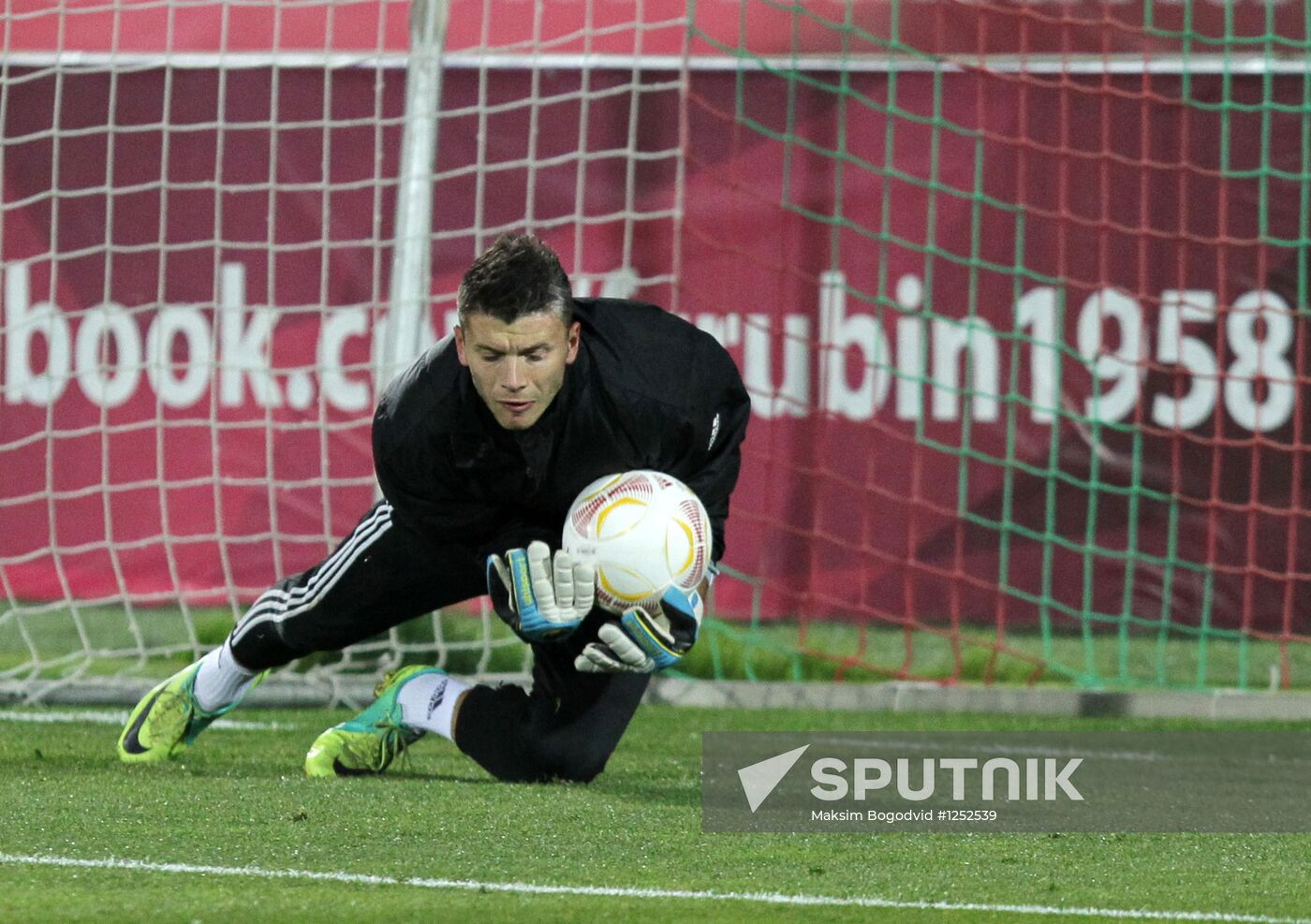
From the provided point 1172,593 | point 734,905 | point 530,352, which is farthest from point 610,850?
point 1172,593

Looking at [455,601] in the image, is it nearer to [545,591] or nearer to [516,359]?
[545,591]

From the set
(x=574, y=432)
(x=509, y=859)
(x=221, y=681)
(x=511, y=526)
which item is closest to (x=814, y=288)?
(x=221, y=681)

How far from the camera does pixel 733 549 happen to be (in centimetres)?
773

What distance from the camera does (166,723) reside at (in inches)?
193

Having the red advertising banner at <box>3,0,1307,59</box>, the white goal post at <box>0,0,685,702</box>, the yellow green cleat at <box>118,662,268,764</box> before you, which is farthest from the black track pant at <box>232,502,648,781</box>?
the red advertising banner at <box>3,0,1307,59</box>

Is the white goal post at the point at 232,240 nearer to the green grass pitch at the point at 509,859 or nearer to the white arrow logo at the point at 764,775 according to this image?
the white arrow logo at the point at 764,775

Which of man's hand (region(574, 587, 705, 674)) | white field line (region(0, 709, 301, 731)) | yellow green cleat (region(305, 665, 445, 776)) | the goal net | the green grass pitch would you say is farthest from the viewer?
the goal net

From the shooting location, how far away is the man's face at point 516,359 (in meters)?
3.92

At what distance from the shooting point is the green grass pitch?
3.10 metres

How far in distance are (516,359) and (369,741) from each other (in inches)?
49.4

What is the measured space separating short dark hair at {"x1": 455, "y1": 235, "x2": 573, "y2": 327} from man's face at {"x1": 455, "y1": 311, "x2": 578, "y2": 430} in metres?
0.02

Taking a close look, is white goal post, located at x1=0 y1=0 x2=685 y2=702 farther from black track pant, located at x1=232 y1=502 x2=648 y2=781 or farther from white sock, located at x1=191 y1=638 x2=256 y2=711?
black track pant, located at x1=232 y1=502 x2=648 y2=781

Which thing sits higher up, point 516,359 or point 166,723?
point 516,359

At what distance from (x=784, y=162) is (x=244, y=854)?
4666 mm
